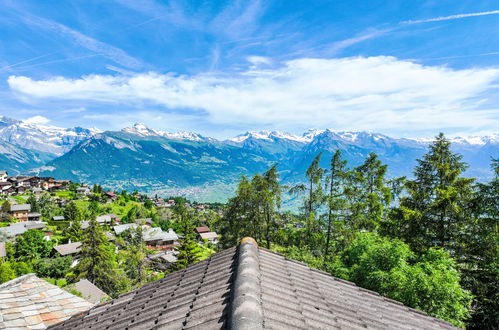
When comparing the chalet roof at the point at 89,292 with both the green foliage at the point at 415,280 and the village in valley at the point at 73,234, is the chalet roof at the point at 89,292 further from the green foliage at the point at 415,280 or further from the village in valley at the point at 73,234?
the green foliage at the point at 415,280

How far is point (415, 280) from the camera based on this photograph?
9328mm

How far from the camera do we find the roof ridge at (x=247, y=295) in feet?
8.22

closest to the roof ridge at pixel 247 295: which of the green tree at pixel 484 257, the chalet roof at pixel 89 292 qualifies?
the green tree at pixel 484 257

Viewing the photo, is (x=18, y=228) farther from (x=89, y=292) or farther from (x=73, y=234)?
(x=89, y=292)

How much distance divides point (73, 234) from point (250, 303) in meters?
73.0

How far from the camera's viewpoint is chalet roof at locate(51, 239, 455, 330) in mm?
2879

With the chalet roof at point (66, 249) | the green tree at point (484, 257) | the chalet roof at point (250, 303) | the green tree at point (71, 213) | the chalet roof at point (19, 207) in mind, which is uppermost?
the chalet roof at point (250, 303)

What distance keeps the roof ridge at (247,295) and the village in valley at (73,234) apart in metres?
19.9

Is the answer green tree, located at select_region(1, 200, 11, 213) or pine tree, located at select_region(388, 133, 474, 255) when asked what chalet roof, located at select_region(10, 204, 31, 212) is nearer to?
green tree, located at select_region(1, 200, 11, 213)

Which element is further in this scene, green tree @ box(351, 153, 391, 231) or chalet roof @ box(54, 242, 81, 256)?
chalet roof @ box(54, 242, 81, 256)

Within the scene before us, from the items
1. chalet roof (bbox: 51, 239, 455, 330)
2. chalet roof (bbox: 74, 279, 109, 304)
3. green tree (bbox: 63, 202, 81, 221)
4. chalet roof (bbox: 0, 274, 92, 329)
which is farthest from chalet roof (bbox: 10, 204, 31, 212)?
chalet roof (bbox: 51, 239, 455, 330)

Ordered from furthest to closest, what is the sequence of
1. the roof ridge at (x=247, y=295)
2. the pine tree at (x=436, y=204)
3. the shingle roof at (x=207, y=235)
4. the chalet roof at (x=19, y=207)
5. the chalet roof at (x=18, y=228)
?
the shingle roof at (x=207, y=235) < the chalet roof at (x=19, y=207) < the chalet roof at (x=18, y=228) < the pine tree at (x=436, y=204) < the roof ridge at (x=247, y=295)

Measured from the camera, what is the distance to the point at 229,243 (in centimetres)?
2230

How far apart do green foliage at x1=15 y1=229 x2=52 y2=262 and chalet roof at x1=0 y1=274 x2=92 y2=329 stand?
176 feet
